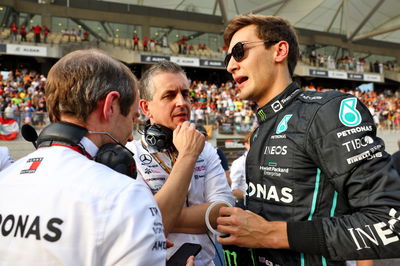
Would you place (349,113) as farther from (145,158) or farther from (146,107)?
(146,107)

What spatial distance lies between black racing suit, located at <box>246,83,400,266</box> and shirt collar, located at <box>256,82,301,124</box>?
0.5 inches

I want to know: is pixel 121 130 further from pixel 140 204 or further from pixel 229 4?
pixel 229 4

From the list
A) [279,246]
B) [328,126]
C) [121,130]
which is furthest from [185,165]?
[328,126]

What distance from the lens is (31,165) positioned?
1.08 m

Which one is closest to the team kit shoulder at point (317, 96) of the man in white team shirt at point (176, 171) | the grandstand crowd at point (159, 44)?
the man in white team shirt at point (176, 171)

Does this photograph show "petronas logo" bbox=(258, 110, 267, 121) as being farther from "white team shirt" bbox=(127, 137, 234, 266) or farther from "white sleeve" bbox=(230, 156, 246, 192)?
"white sleeve" bbox=(230, 156, 246, 192)

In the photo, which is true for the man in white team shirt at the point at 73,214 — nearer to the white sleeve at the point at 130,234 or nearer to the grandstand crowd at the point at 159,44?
the white sleeve at the point at 130,234

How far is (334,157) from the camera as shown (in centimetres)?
124

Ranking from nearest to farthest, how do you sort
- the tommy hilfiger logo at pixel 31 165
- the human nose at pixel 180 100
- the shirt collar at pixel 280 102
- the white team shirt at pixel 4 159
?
the tommy hilfiger logo at pixel 31 165
the shirt collar at pixel 280 102
the human nose at pixel 180 100
the white team shirt at pixel 4 159

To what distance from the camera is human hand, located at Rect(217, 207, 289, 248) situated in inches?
51.9

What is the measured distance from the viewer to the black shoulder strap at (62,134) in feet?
3.65

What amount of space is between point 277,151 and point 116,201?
2.53ft

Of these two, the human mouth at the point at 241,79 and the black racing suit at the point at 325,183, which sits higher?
the human mouth at the point at 241,79

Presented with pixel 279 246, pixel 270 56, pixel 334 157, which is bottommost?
pixel 279 246
